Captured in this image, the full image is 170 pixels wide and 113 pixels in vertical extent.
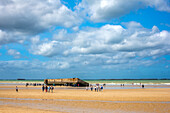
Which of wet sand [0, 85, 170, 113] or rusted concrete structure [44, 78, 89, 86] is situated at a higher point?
rusted concrete structure [44, 78, 89, 86]

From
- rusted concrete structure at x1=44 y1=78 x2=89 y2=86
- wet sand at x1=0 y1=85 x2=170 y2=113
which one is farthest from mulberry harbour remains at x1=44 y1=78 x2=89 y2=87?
wet sand at x1=0 y1=85 x2=170 y2=113

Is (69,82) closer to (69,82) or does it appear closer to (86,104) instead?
(69,82)

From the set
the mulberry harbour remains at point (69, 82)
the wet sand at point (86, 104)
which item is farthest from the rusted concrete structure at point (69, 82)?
the wet sand at point (86, 104)

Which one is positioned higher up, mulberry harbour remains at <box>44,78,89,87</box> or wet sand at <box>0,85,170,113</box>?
mulberry harbour remains at <box>44,78,89,87</box>

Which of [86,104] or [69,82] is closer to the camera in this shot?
[86,104]

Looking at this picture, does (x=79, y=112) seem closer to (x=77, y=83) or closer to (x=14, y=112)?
(x=14, y=112)

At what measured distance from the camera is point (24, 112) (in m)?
14.7

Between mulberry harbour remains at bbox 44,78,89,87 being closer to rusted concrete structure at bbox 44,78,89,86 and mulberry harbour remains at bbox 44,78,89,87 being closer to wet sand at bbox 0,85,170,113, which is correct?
rusted concrete structure at bbox 44,78,89,86

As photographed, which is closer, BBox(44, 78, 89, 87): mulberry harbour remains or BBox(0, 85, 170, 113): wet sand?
BBox(0, 85, 170, 113): wet sand

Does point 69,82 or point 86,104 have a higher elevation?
point 69,82

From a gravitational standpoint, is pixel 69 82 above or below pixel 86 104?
above

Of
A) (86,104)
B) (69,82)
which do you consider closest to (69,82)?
(69,82)

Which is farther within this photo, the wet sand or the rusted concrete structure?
the rusted concrete structure

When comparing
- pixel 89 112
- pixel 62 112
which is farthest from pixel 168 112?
pixel 62 112
